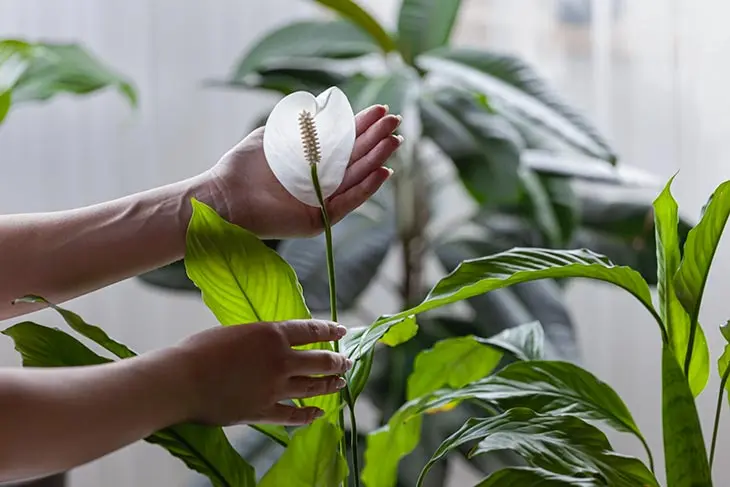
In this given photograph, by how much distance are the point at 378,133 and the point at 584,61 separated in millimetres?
1214

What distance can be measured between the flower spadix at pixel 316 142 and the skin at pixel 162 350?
5 centimetres

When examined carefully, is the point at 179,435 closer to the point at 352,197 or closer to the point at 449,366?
the point at 352,197

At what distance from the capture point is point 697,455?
2.29 ft

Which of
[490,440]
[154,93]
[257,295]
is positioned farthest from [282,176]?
[154,93]

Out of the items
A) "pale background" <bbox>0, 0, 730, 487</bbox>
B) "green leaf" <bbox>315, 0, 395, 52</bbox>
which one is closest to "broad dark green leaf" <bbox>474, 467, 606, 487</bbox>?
"green leaf" <bbox>315, 0, 395, 52</bbox>

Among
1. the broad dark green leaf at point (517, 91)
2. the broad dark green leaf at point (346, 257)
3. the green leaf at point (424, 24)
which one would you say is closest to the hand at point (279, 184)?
the broad dark green leaf at point (346, 257)

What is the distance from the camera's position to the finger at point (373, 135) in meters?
0.75

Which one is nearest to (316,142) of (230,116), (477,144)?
(477,144)

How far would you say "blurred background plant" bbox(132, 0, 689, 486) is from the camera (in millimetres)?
1350

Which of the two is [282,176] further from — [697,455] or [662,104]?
[662,104]

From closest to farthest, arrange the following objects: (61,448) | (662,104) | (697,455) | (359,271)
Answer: (61,448) → (697,455) → (359,271) → (662,104)

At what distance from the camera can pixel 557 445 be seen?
2.24ft

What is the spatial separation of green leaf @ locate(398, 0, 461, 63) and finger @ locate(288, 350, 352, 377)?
914 mm

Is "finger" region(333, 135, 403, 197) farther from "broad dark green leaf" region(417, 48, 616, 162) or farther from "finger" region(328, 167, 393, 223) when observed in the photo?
"broad dark green leaf" region(417, 48, 616, 162)
